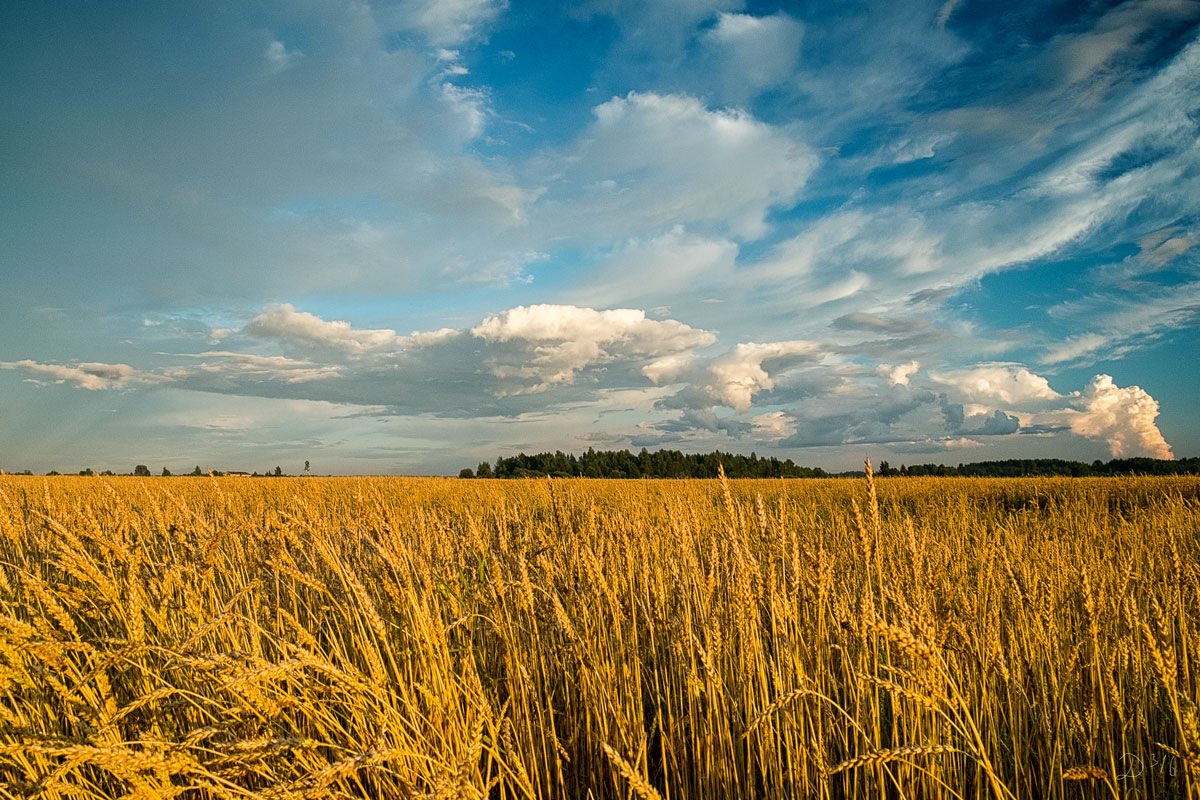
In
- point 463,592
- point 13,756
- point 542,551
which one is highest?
point 542,551

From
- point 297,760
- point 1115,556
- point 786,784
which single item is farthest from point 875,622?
point 1115,556

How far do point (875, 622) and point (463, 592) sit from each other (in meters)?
2.91

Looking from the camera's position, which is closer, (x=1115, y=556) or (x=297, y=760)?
(x=297, y=760)

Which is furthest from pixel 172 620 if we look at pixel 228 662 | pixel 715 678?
pixel 715 678

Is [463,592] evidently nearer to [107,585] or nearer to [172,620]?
[172,620]

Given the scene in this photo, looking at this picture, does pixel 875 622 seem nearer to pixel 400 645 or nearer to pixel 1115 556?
pixel 400 645

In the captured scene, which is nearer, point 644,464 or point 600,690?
point 600,690

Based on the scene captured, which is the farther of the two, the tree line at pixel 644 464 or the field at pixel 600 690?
the tree line at pixel 644 464

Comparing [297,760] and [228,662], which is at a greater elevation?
[228,662]

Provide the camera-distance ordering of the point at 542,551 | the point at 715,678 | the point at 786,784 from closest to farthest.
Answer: the point at 715,678, the point at 786,784, the point at 542,551

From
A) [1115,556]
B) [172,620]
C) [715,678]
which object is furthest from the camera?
[1115,556]

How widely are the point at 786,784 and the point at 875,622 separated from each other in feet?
4.87

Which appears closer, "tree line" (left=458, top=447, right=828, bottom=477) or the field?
the field

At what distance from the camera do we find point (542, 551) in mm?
3752
